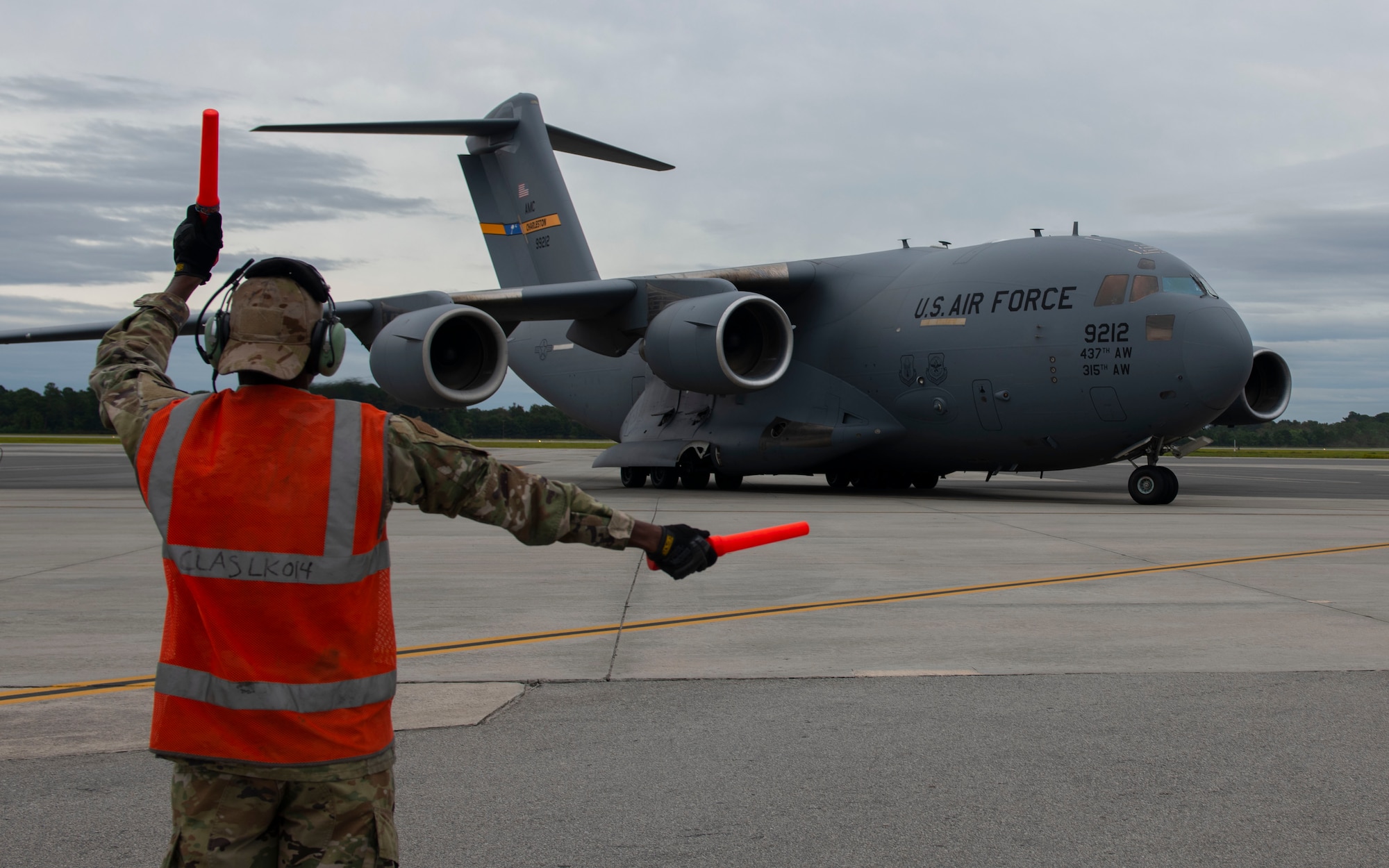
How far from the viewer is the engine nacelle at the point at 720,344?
15.9 metres

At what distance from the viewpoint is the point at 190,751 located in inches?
83.7

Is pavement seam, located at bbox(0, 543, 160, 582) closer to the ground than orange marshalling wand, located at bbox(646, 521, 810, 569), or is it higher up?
closer to the ground

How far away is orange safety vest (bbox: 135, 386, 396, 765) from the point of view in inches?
83.5

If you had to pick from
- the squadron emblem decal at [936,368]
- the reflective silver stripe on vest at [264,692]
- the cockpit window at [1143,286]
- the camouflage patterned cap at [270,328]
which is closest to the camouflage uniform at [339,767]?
the reflective silver stripe on vest at [264,692]

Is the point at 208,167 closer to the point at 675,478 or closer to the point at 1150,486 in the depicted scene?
the point at 1150,486

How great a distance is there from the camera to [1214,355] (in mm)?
14172

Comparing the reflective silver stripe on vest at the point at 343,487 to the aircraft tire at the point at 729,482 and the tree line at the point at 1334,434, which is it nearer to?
the aircraft tire at the point at 729,482

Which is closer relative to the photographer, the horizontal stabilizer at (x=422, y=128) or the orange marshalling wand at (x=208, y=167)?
the orange marshalling wand at (x=208, y=167)

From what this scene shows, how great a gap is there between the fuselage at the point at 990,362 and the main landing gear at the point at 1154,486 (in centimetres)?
47

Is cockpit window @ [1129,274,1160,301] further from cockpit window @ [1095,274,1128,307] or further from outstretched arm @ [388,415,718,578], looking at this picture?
outstretched arm @ [388,415,718,578]

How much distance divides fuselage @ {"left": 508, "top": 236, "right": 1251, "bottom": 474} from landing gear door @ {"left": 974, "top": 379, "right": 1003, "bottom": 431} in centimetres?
2

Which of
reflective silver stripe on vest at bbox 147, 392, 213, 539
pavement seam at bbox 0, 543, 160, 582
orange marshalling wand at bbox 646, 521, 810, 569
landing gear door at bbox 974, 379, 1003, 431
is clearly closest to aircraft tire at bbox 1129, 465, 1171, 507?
landing gear door at bbox 974, 379, 1003, 431

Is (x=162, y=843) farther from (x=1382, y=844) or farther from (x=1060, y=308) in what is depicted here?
(x=1060, y=308)

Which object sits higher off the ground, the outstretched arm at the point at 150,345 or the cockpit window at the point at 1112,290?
the cockpit window at the point at 1112,290
